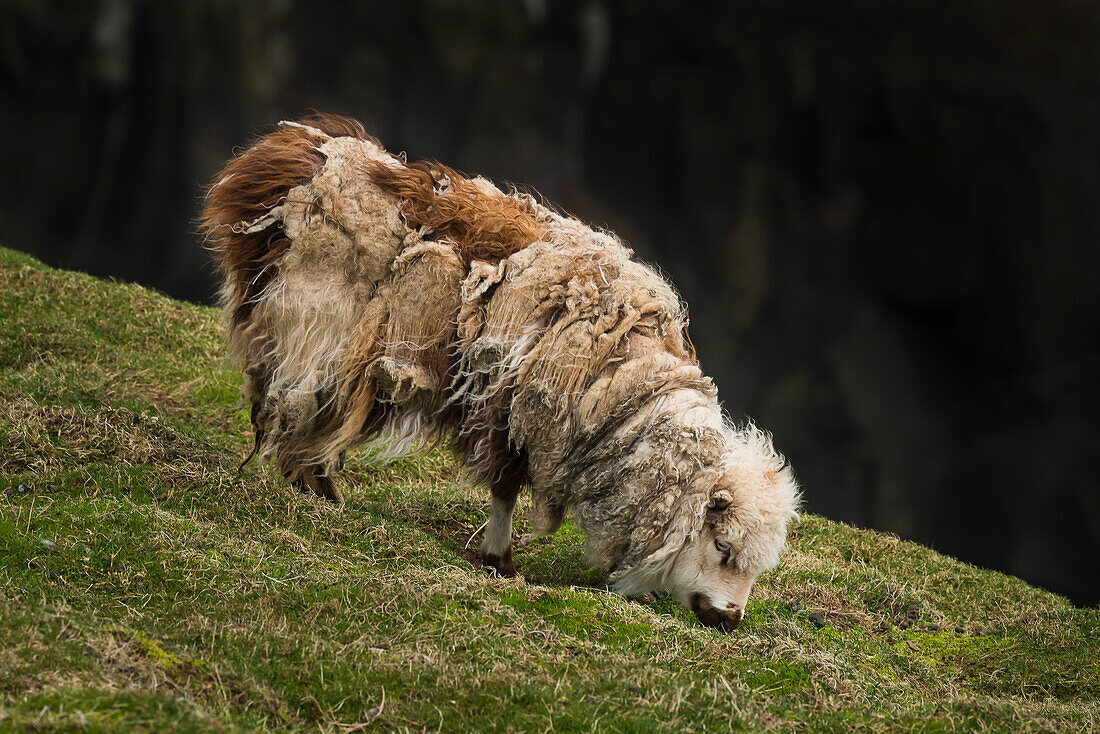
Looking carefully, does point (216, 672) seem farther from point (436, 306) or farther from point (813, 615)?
point (813, 615)

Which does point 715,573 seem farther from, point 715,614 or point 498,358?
point 498,358

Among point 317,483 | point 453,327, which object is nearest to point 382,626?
point 453,327

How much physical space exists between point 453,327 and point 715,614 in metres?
2.16

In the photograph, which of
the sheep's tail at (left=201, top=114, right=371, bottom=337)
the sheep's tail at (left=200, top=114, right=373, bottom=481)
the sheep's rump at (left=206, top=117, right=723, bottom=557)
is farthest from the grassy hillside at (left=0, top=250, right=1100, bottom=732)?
the sheep's tail at (left=201, top=114, right=371, bottom=337)

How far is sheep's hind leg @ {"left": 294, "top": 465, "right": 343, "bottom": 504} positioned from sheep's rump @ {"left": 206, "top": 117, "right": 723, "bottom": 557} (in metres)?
0.24

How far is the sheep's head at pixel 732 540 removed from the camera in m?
5.55

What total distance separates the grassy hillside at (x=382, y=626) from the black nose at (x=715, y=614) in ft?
0.46

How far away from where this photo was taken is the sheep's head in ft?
18.2

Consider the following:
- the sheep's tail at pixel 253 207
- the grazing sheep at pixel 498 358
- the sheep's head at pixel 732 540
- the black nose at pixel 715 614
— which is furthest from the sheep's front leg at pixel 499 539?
the sheep's tail at pixel 253 207

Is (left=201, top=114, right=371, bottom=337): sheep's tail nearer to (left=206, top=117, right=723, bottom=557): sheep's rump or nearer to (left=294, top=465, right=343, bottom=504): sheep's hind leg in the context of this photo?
(left=206, top=117, right=723, bottom=557): sheep's rump

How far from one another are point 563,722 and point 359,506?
323 centimetres

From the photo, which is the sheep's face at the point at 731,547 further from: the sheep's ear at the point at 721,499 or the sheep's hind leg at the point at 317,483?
the sheep's hind leg at the point at 317,483

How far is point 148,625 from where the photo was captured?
13.4ft

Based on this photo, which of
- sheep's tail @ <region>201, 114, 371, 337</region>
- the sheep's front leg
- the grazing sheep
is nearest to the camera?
the grazing sheep
